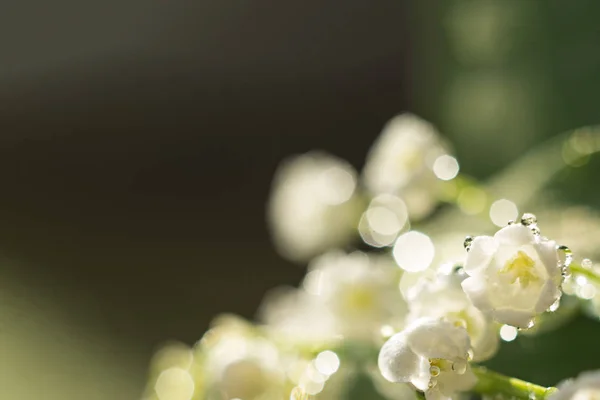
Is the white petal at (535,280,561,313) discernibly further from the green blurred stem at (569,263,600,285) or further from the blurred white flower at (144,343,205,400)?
the blurred white flower at (144,343,205,400)

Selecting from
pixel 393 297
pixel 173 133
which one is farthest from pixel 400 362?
pixel 173 133

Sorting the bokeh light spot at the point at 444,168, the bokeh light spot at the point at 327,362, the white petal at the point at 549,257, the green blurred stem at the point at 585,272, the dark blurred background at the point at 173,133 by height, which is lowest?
the white petal at the point at 549,257

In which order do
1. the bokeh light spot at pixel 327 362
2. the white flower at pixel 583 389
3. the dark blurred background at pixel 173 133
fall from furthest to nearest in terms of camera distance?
the dark blurred background at pixel 173 133 < the bokeh light spot at pixel 327 362 < the white flower at pixel 583 389

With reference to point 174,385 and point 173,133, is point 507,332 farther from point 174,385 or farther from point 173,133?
point 173,133

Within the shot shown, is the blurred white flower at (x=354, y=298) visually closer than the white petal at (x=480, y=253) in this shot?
No

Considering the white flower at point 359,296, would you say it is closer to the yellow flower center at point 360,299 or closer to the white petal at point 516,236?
the yellow flower center at point 360,299

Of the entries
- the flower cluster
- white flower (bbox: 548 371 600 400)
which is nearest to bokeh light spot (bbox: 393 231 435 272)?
the flower cluster

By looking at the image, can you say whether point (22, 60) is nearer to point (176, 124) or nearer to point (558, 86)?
point (176, 124)

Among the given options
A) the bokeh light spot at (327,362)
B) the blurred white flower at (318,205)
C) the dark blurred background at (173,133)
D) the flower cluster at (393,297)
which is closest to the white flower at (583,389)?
the flower cluster at (393,297)
